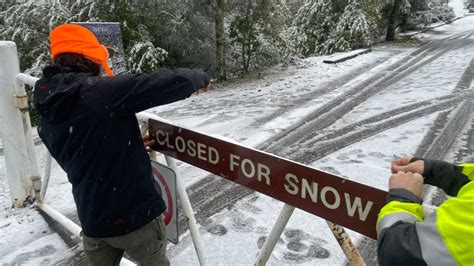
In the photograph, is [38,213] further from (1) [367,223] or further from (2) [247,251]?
(1) [367,223]

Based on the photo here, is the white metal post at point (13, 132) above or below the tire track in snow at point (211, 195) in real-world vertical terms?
above

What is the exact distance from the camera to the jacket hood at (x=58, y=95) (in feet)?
5.30

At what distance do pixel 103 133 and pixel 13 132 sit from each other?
91.5 inches

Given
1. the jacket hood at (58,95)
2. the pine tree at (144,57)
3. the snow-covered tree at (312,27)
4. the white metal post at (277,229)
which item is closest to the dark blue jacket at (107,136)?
the jacket hood at (58,95)

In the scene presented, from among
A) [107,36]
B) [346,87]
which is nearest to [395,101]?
[346,87]

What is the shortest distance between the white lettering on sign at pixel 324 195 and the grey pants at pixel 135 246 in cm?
73

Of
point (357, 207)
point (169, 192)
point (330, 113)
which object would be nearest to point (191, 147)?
point (169, 192)

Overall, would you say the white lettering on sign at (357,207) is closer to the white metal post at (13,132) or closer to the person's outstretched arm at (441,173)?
the person's outstretched arm at (441,173)

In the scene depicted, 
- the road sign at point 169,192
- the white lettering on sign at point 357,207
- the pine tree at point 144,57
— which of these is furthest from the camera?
the pine tree at point 144,57

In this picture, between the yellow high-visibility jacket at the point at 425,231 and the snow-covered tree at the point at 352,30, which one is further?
the snow-covered tree at the point at 352,30

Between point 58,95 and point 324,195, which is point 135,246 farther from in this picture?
point 324,195

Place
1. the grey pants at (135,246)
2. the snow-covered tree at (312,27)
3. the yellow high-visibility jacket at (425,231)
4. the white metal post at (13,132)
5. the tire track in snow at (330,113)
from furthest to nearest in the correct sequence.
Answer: the snow-covered tree at (312,27) → the tire track in snow at (330,113) → the white metal post at (13,132) → the grey pants at (135,246) → the yellow high-visibility jacket at (425,231)

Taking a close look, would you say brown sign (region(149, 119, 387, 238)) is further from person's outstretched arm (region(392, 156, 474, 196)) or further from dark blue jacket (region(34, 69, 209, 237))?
dark blue jacket (region(34, 69, 209, 237))

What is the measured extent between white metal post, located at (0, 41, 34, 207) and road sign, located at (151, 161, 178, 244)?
1.92 meters
